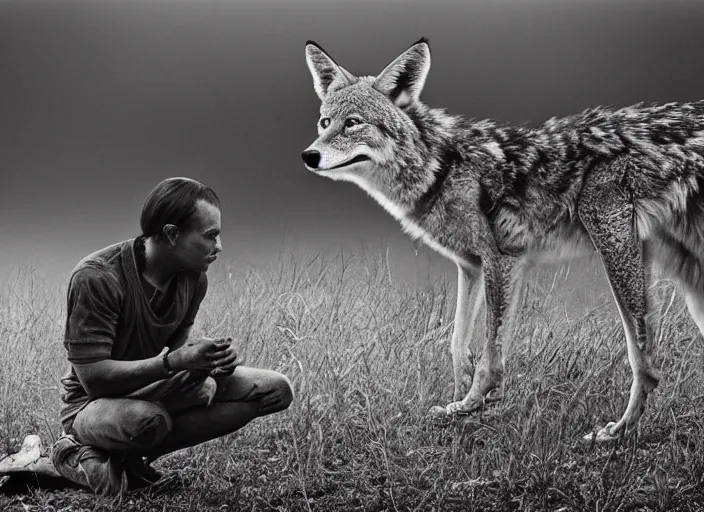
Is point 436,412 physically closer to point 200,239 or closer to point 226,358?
point 226,358

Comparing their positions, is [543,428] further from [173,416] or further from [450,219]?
[173,416]

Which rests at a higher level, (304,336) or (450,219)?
(450,219)

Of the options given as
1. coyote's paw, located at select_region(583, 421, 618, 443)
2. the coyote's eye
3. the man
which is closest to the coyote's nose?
the coyote's eye

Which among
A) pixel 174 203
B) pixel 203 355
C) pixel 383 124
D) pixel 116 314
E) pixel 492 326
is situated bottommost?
pixel 492 326

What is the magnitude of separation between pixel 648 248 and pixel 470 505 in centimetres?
195

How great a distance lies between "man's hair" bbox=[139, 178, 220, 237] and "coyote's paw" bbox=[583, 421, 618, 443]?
7.32ft

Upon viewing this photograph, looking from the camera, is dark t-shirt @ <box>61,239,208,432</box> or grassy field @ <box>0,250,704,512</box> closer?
dark t-shirt @ <box>61,239,208,432</box>

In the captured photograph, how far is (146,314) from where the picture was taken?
325cm

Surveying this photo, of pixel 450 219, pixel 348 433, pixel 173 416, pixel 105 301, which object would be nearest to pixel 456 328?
pixel 450 219

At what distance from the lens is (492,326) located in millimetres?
4398

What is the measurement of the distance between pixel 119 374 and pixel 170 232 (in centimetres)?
59

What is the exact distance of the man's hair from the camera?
3.12 m

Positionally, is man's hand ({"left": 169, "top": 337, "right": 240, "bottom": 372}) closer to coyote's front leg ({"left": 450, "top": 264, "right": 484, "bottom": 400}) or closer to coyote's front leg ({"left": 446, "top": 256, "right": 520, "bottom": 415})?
coyote's front leg ({"left": 446, "top": 256, "right": 520, "bottom": 415})

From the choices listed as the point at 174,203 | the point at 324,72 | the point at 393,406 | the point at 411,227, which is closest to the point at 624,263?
the point at 411,227
